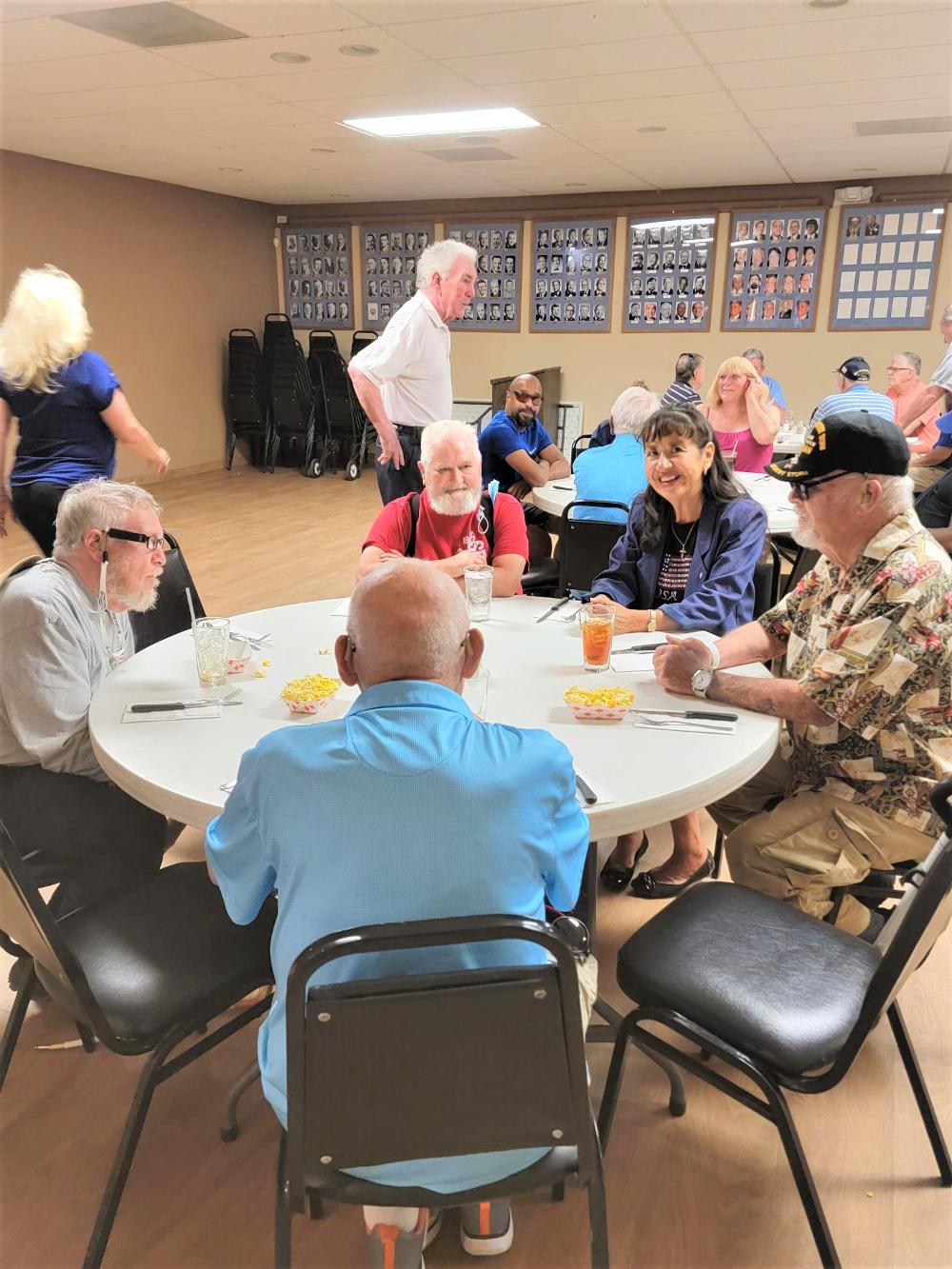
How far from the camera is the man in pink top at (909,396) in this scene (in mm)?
6027

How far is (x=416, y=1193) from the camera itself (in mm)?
1128

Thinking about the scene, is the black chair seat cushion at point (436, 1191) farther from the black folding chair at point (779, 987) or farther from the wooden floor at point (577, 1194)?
the wooden floor at point (577, 1194)

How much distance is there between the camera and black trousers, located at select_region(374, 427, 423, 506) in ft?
13.3

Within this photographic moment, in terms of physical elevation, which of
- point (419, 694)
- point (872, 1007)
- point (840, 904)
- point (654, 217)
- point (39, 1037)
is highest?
point (654, 217)

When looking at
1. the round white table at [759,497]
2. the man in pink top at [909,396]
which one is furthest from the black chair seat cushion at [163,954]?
the man in pink top at [909,396]

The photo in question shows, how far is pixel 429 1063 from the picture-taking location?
1.04 m

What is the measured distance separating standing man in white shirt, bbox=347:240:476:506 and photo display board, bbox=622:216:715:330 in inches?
218

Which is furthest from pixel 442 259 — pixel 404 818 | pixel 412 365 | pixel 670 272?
pixel 670 272

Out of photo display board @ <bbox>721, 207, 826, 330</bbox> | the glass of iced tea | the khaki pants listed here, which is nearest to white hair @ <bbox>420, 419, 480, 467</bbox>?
the glass of iced tea

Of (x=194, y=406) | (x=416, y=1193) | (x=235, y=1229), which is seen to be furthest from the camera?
(x=194, y=406)

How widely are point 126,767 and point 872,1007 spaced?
1.27 m

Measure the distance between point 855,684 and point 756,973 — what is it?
1.98 ft

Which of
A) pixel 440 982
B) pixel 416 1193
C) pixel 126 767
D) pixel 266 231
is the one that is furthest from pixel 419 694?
pixel 266 231

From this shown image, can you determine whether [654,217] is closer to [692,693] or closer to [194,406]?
[194,406]
